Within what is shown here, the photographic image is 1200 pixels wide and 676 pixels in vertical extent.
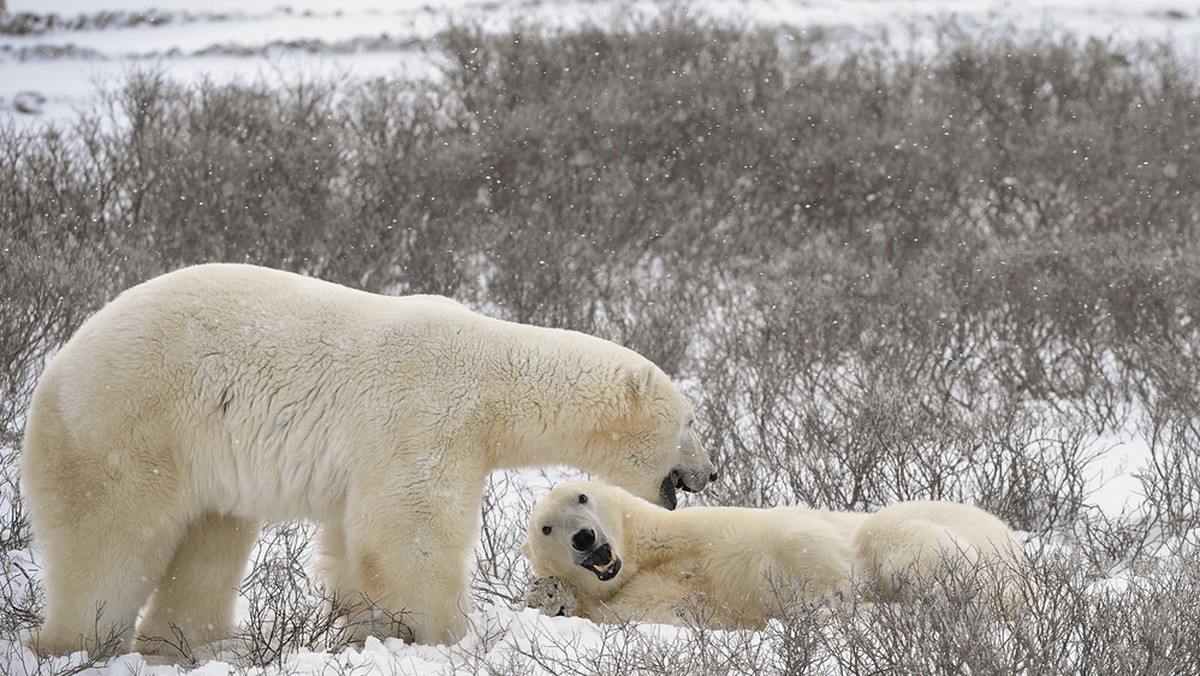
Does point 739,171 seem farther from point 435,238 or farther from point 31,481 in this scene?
point 31,481

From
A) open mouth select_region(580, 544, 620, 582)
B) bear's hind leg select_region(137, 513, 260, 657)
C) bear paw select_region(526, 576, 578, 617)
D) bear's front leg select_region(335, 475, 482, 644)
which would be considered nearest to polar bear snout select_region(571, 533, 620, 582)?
open mouth select_region(580, 544, 620, 582)

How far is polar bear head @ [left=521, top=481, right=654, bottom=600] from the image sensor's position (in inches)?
125

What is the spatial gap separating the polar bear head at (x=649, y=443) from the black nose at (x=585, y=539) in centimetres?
15

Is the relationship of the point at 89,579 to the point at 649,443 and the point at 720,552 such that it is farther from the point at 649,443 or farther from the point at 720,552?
the point at 720,552

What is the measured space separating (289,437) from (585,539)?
2.78ft

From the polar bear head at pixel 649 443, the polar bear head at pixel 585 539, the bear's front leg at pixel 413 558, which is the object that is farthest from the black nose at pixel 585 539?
the bear's front leg at pixel 413 558

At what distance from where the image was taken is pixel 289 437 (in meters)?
2.85

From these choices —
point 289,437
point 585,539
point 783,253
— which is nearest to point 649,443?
point 585,539

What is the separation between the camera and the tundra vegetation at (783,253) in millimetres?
3072

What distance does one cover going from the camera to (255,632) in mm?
2850

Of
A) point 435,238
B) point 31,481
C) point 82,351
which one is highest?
point 82,351

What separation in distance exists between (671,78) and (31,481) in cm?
A: 838

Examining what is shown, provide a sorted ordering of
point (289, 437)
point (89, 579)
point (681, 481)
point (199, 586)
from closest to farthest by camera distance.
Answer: point (89, 579) → point (289, 437) → point (199, 586) → point (681, 481)

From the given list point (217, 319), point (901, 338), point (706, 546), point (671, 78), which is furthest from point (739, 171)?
point (217, 319)
